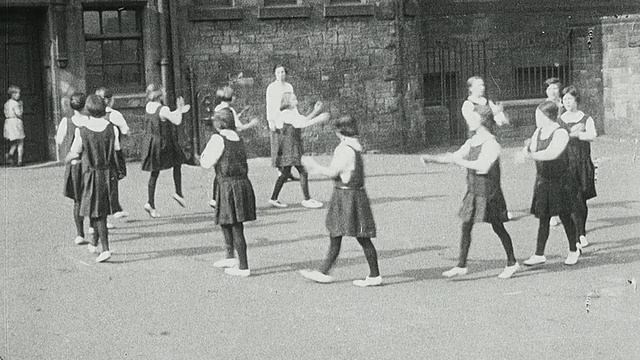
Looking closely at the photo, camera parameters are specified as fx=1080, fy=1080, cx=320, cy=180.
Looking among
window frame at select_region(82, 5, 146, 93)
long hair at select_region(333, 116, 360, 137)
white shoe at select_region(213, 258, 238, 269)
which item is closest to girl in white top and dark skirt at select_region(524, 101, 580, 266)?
long hair at select_region(333, 116, 360, 137)

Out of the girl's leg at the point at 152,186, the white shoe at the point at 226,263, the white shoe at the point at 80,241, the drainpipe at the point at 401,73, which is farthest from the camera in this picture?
the drainpipe at the point at 401,73

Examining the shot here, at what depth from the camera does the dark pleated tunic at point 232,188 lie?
10117mm

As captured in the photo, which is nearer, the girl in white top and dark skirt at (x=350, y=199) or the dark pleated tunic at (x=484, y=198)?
the girl in white top and dark skirt at (x=350, y=199)

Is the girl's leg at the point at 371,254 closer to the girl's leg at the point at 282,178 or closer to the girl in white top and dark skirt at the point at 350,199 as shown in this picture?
the girl in white top and dark skirt at the point at 350,199

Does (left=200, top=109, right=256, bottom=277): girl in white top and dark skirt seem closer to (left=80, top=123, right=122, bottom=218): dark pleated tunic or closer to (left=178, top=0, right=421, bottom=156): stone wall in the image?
(left=80, top=123, right=122, bottom=218): dark pleated tunic

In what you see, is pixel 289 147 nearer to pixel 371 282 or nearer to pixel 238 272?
pixel 238 272

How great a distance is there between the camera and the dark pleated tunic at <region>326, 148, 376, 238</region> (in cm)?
952

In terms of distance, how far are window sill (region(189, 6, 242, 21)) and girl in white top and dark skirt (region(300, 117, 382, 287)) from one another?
37.7 feet

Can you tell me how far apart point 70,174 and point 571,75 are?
50.8ft

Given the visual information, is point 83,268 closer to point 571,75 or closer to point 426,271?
point 426,271

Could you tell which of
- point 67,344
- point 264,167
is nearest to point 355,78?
point 264,167

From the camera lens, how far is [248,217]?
10180 millimetres

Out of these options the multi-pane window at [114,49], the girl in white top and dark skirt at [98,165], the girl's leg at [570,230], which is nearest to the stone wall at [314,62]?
the multi-pane window at [114,49]

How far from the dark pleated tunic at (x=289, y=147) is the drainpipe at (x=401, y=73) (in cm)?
783
